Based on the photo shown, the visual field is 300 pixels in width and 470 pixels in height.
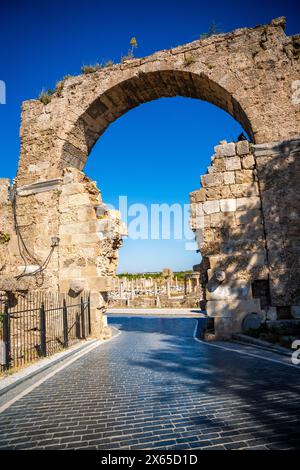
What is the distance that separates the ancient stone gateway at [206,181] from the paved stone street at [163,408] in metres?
3.01

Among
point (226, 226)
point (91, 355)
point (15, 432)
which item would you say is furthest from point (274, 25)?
point (15, 432)

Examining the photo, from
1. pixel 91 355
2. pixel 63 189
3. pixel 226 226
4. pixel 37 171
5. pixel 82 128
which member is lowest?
pixel 91 355

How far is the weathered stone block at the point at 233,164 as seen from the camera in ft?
26.7

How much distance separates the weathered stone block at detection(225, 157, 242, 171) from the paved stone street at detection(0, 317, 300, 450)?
4.86m

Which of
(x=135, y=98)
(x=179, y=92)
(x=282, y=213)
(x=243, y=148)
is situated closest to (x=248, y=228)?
(x=282, y=213)

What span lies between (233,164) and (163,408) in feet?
21.4

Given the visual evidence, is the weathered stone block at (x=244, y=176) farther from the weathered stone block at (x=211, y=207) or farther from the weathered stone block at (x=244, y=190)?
the weathered stone block at (x=211, y=207)

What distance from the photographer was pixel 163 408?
10.9 ft

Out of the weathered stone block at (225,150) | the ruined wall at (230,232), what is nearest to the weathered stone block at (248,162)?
the ruined wall at (230,232)

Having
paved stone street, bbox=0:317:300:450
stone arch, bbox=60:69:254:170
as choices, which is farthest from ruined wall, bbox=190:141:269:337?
paved stone street, bbox=0:317:300:450

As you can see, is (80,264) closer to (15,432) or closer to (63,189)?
(63,189)

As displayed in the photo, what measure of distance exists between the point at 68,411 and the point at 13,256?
7.41 m

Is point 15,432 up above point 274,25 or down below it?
below

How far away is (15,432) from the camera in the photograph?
2885 millimetres
